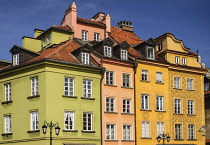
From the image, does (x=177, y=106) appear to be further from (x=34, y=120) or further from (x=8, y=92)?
(x=8, y=92)

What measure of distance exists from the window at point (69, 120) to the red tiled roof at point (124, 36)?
1275 centimetres

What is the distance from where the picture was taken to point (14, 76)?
37438 mm

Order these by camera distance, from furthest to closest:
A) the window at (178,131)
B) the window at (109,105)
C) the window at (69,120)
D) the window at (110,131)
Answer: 1. the window at (178,131)
2. the window at (109,105)
3. the window at (110,131)
4. the window at (69,120)

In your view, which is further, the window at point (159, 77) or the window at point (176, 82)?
the window at point (176, 82)

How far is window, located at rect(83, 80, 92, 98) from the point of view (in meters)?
36.8

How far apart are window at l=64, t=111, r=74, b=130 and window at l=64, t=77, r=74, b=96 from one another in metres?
1.61

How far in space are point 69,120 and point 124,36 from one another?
15.5 metres

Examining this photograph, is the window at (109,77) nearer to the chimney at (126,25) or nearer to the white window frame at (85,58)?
the white window frame at (85,58)

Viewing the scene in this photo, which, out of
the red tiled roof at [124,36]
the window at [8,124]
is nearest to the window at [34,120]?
the window at [8,124]

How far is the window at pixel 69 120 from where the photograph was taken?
35.0m

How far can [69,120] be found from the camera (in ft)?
116

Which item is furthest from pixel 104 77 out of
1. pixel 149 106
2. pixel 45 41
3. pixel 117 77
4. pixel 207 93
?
pixel 207 93

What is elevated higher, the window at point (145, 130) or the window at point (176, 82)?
the window at point (176, 82)

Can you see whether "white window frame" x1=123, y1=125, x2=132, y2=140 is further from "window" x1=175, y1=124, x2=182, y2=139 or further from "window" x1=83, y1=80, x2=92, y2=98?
"window" x1=175, y1=124, x2=182, y2=139
